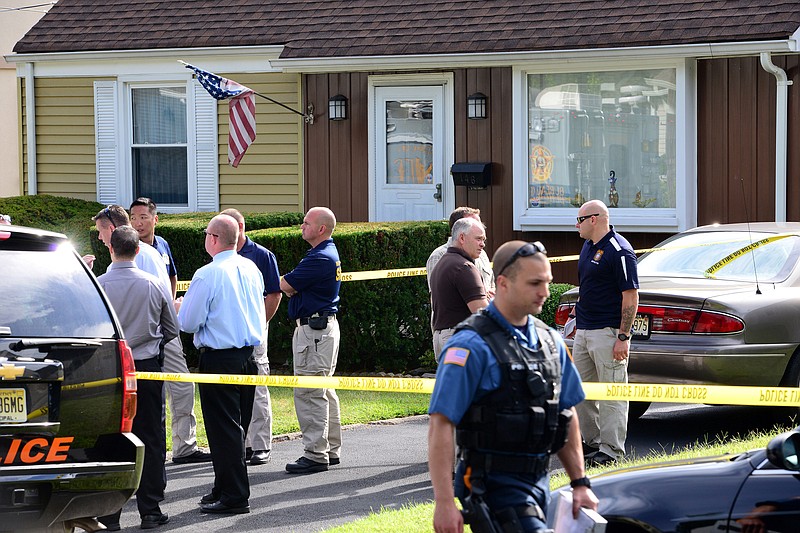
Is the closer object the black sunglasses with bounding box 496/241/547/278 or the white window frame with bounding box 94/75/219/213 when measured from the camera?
the black sunglasses with bounding box 496/241/547/278

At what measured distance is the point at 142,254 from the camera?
8859 millimetres

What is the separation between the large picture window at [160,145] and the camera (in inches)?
690

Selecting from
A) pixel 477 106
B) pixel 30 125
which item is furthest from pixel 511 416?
pixel 30 125

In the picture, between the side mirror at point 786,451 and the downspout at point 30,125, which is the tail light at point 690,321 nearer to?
the side mirror at point 786,451

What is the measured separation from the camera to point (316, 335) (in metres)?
8.90

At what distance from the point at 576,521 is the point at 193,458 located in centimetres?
515

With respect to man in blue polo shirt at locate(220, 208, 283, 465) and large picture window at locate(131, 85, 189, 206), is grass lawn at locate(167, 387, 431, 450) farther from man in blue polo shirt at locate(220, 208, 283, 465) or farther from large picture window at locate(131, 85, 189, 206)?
large picture window at locate(131, 85, 189, 206)

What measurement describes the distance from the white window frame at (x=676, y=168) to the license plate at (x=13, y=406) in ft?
32.6

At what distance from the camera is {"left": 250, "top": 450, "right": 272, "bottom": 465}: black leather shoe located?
29.8ft

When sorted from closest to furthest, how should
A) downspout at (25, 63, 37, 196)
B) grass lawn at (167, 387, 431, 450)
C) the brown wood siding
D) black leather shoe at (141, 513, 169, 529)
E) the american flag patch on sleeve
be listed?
1. the american flag patch on sleeve
2. black leather shoe at (141, 513, 169, 529)
3. grass lawn at (167, 387, 431, 450)
4. the brown wood siding
5. downspout at (25, 63, 37, 196)

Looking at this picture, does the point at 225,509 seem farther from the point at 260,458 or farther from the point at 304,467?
the point at 260,458

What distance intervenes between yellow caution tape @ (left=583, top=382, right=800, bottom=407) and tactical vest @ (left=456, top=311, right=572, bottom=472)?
2.71 m

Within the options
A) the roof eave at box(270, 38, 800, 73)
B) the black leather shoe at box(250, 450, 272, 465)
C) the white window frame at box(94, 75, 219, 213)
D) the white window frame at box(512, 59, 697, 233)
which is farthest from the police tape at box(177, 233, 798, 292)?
the white window frame at box(94, 75, 219, 213)

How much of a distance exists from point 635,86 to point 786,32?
196 cm
